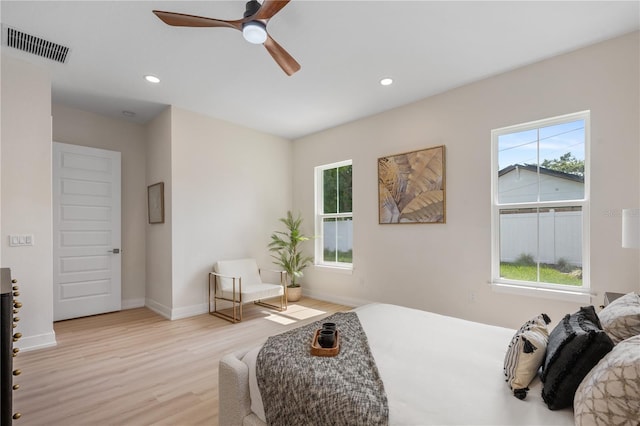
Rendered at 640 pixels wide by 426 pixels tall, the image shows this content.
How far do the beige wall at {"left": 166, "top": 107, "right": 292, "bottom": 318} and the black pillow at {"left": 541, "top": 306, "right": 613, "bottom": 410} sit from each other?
405 cm

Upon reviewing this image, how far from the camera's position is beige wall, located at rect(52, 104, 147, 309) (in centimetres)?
442

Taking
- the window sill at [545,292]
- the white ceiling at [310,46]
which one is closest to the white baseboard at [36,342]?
the white ceiling at [310,46]

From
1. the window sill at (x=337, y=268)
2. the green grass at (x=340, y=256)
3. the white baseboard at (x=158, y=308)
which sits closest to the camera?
the white baseboard at (x=158, y=308)

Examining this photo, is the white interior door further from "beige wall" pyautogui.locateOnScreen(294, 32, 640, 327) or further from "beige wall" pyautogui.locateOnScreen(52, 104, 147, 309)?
"beige wall" pyautogui.locateOnScreen(294, 32, 640, 327)

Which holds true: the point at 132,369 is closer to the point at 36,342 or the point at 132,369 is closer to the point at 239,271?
the point at 36,342

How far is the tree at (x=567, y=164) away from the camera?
9.51ft

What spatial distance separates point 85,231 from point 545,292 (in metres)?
5.52

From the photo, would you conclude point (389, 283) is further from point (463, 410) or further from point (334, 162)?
point (463, 410)

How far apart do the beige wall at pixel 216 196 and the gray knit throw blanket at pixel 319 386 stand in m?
3.00

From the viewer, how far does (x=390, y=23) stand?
96.4 inches

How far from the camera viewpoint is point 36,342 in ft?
10.0

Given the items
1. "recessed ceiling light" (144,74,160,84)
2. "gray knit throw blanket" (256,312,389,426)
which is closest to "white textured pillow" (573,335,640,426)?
"gray knit throw blanket" (256,312,389,426)

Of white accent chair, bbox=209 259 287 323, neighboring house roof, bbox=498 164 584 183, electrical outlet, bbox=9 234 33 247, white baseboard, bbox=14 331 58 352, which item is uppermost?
neighboring house roof, bbox=498 164 584 183

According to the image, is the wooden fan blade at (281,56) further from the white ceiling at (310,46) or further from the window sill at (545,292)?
the window sill at (545,292)
